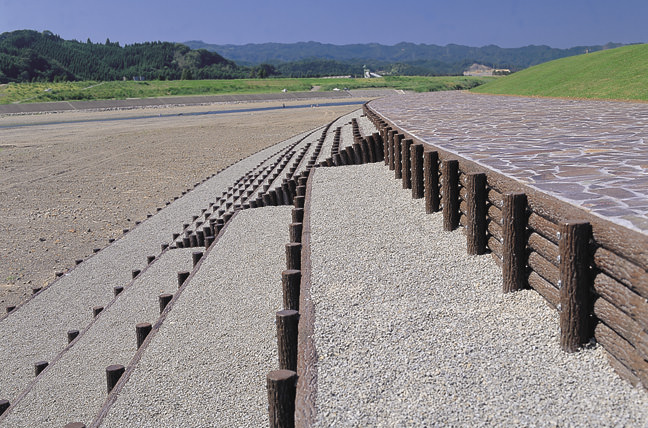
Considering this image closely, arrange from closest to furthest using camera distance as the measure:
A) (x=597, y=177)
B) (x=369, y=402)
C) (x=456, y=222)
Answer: (x=369, y=402)
(x=597, y=177)
(x=456, y=222)

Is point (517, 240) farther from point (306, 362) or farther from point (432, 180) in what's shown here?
point (432, 180)

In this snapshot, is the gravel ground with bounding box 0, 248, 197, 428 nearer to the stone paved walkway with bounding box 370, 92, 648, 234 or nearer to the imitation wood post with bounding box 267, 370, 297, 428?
the imitation wood post with bounding box 267, 370, 297, 428

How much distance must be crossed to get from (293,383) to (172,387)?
194 centimetres

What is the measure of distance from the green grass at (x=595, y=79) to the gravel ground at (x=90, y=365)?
1577 centimetres

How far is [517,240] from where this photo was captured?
4867 mm

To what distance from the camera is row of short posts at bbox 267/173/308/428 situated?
410cm

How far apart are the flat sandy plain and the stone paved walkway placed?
8438 mm

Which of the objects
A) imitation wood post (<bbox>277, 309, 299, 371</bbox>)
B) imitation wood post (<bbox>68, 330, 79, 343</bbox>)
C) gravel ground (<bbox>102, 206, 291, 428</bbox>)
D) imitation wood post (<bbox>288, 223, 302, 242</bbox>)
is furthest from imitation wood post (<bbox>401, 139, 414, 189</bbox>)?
imitation wood post (<bbox>68, 330, 79, 343</bbox>)

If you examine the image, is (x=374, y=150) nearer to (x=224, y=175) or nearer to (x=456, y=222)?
(x=456, y=222)

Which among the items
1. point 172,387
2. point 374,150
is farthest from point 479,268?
point 374,150

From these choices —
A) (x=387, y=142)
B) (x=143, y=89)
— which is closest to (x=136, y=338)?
(x=387, y=142)

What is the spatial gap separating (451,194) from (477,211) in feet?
2.72

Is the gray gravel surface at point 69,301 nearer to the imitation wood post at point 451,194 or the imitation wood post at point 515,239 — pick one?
the imitation wood post at point 451,194

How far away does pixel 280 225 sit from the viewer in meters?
11.1
